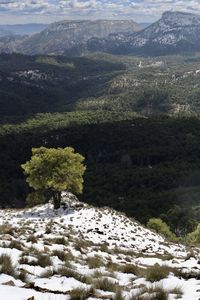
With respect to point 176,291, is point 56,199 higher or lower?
lower

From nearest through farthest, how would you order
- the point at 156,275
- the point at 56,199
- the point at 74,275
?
1. the point at 74,275
2. the point at 156,275
3. the point at 56,199

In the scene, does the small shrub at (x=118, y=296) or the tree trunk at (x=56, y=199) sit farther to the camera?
A: the tree trunk at (x=56, y=199)

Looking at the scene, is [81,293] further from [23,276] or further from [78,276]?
[78,276]

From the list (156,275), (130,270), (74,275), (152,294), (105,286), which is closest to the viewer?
(152,294)

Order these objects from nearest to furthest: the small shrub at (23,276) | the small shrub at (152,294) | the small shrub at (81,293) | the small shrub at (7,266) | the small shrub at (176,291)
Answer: the small shrub at (81,293)
the small shrub at (152,294)
the small shrub at (176,291)
the small shrub at (23,276)
the small shrub at (7,266)

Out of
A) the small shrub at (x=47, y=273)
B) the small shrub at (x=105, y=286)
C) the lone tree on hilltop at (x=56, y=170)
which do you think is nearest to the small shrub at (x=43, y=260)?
the small shrub at (x=47, y=273)

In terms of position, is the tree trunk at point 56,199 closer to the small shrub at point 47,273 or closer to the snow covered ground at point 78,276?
the snow covered ground at point 78,276

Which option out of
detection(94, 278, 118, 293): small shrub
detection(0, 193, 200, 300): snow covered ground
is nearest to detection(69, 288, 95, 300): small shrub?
detection(0, 193, 200, 300): snow covered ground

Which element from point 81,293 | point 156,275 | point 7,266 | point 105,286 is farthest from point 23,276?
point 156,275

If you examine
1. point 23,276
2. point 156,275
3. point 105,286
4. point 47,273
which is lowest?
point 156,275

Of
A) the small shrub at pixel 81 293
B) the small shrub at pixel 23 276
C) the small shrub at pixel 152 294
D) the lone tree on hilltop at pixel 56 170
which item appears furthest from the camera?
the lone tree on hilltop at pixel 56 170

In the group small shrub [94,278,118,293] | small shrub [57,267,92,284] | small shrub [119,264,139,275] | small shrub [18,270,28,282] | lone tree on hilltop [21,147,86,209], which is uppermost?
small shrub [18,270,28,282]

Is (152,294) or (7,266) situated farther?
(7,266)

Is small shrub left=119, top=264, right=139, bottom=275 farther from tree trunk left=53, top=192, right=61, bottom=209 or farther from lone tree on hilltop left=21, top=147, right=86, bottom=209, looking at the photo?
lone tree on hilltop left=21, top=147, right=86, bottom=209
